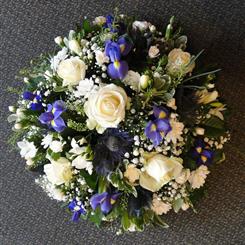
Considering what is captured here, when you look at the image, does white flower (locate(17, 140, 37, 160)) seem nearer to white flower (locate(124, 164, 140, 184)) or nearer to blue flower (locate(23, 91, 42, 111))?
blue flower (locate(23, 91, 42, 111))

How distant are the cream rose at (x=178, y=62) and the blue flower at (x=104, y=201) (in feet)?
1.28

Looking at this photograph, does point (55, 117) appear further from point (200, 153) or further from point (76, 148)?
point (200, 153)

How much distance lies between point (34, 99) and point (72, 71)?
0.62 ft

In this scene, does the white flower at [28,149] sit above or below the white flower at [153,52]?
below

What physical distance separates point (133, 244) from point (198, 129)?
2.08ft

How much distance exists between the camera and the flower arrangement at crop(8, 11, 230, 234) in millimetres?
1019

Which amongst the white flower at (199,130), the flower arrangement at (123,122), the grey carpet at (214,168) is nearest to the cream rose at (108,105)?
the flower arrangement at (123,122)

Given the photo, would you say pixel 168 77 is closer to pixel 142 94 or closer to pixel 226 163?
pixel 142 94

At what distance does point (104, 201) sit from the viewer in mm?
1085

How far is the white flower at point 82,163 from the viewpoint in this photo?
41.9 inches

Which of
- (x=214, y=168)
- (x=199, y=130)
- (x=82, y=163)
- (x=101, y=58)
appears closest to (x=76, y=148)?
(x=82, y=163)

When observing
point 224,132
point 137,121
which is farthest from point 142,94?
point 224,132

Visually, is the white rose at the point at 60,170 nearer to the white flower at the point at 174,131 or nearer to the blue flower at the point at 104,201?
the blue flower at the point at 104,201

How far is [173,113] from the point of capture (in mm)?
1022
